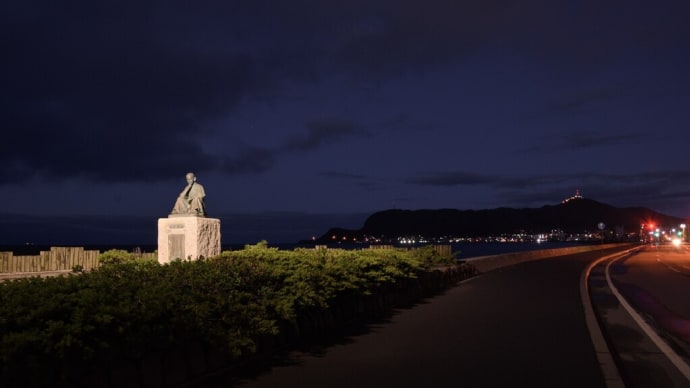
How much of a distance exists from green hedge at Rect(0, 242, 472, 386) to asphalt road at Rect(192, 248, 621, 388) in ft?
2.31

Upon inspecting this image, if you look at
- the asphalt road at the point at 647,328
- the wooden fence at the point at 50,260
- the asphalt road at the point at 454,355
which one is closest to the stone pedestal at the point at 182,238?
the asphalt road at the point at 454,355

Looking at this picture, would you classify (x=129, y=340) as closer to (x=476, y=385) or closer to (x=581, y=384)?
(x=476, y=385)

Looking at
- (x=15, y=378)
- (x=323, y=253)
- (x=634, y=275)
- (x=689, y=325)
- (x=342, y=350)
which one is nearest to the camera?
(x=15, y=378)

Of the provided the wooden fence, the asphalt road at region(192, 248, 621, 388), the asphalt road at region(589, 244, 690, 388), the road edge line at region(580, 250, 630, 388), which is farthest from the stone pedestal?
the asphalt road at region(589, 244, 690, 388)

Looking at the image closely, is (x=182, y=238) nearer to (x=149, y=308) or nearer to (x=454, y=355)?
(x=454, y=355)

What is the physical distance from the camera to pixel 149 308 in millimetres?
6898

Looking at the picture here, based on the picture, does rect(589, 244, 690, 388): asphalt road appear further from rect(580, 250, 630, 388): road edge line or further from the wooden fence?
the wooden fence

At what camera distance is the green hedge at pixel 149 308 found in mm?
5535

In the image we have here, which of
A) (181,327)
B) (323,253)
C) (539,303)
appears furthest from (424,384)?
(539,303)

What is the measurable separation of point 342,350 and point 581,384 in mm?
3494

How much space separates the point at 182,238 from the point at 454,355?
9.07 m

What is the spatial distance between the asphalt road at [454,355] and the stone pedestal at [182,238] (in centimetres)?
531

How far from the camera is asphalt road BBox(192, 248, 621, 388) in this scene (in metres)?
7.83

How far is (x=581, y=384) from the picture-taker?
25.4ft
